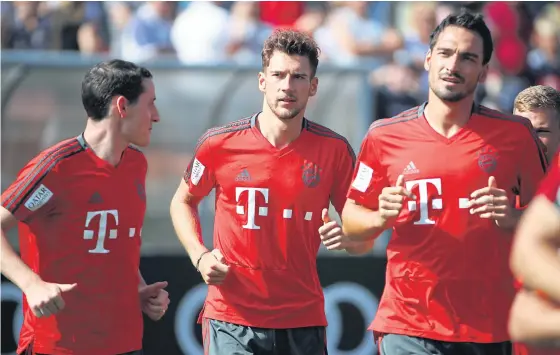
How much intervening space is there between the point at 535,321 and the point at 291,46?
10.5 ft

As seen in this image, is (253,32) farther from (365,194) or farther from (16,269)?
(16,269)

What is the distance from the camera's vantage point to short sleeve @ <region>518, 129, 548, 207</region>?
5590 mm

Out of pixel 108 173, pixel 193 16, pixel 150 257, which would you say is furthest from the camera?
pixel 193 16

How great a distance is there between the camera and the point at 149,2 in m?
12.8

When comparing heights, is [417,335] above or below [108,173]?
below

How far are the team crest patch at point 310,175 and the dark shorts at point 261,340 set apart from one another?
85 centimetres

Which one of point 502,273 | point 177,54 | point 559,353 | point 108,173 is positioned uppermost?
point 177,54

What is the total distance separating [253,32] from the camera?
12.4 meters

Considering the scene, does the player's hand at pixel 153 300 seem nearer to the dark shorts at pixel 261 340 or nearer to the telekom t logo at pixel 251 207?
the dark shorts at pixel 261 340

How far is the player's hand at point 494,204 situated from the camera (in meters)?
5.32

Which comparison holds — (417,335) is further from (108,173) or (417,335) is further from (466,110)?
(108,173)

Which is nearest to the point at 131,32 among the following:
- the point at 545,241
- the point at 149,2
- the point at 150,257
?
the point at 149,2

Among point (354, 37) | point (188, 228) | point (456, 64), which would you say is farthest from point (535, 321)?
point (354, 37)

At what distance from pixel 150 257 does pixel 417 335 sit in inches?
158
